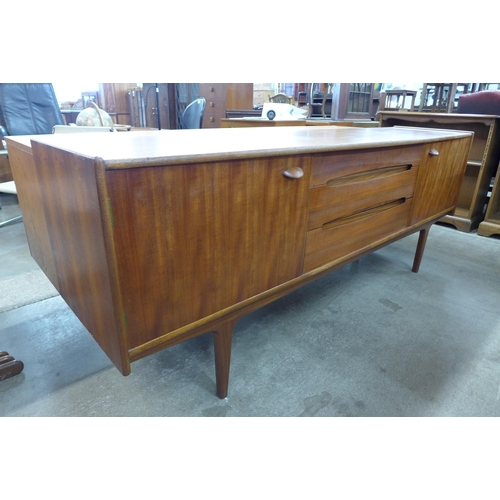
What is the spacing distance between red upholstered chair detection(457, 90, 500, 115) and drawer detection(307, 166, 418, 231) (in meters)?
1.79

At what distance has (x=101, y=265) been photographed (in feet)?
2.27

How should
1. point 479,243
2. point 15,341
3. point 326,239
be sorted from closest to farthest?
point 326,239
point 15,341
point 479,243

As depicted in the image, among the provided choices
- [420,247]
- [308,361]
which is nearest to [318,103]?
[420,247]

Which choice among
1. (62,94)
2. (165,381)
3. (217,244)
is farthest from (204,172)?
(62,94)

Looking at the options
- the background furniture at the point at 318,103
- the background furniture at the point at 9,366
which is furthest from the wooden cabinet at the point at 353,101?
the background furniture at the point at 9,366

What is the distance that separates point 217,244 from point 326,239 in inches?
16.5

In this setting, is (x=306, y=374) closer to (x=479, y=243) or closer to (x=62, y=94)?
(x=479, y=243)

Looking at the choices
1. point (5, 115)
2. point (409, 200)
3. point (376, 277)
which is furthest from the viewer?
point (5, 115)

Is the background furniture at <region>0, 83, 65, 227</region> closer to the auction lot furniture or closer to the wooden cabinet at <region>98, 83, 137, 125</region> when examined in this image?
the auction lot furniture

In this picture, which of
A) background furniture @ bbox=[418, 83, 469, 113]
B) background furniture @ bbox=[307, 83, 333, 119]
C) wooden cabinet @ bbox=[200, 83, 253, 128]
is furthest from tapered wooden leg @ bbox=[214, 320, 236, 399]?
background furniture @ bbox=[418, 83, 469, 113]

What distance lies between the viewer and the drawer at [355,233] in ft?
3.55

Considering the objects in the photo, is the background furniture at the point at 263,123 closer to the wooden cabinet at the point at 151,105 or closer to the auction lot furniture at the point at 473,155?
the auction lot furniture at the point at 473,155

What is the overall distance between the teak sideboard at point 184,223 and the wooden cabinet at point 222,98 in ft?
12.5
